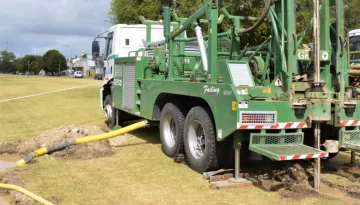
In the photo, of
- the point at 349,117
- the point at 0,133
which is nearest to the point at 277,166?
the point at 349,117

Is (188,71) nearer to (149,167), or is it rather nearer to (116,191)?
(149,167)

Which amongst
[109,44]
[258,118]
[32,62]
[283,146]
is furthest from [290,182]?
[32,62]

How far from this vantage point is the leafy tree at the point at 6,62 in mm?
175000

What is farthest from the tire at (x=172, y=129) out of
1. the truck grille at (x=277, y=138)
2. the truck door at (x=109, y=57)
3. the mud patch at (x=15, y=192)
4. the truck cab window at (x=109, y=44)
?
the truck cab window at (x=109, y=44)

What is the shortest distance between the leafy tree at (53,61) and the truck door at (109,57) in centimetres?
12923

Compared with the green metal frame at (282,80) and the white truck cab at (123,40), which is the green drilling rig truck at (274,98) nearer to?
the green metal frame at (282,80)

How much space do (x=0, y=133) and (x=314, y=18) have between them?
852 centimetres

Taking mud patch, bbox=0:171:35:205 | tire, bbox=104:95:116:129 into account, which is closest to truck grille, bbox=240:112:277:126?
mud patch, bbox=0:171:35:205

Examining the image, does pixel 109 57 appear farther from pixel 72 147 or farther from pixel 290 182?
pixel 290 182

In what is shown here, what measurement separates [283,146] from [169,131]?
287cm

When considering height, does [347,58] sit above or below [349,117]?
above

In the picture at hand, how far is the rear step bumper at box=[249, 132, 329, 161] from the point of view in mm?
5355

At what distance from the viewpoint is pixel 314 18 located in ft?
19.1

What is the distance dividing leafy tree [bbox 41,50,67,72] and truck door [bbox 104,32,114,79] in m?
129
